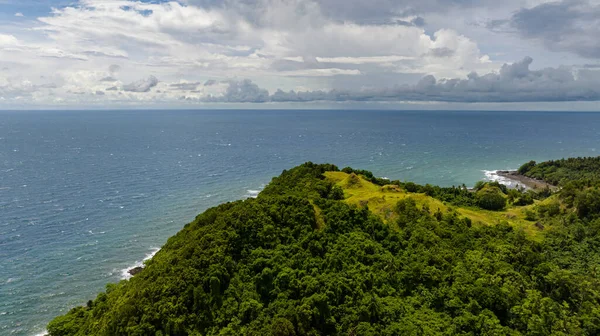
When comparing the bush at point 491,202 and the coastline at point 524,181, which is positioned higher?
the bush at point 491,202

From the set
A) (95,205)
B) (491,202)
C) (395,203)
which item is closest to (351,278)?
(395,203)

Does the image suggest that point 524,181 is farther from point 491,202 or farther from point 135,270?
point 135,270

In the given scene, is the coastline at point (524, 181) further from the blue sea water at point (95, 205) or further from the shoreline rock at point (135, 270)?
the shoreline rock at point (135, 270)

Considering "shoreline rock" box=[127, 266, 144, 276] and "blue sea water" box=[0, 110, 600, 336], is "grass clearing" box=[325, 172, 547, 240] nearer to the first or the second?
"blue sea water" box=[0, 110, 600, 336]

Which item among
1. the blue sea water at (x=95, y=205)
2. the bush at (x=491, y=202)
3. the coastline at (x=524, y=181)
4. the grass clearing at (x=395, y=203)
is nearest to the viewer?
the blue sea water at (x=95, y=205)

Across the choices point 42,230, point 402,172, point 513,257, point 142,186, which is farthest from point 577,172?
point 42,230

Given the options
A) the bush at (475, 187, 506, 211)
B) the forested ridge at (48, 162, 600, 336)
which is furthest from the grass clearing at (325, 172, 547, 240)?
the bush at (475, 187, 506, 211)

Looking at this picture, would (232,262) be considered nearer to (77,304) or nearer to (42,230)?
(77,304)

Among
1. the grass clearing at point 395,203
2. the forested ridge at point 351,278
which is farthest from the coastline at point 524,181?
the forested ridge at point 351,278
